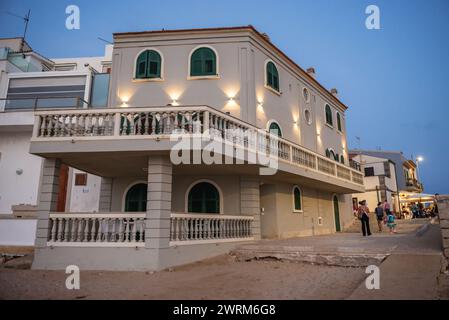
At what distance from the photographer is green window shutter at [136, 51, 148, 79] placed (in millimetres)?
14617

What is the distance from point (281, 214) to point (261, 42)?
8453mm

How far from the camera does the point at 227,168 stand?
11984 millimetres

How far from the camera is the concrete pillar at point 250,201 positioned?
13062mm

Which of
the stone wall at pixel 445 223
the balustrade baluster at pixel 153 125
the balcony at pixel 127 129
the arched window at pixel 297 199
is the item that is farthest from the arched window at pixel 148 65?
the stone wall at pixel 445 223

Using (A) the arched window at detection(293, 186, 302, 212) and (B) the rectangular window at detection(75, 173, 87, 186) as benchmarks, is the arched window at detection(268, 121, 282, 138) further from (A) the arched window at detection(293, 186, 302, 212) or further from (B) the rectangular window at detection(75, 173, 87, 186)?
(B) the rectangular window at detection(75, 173, 87, 186)

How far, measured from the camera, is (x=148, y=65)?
14648 millimetres

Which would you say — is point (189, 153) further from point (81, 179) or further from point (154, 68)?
point (81, 179)

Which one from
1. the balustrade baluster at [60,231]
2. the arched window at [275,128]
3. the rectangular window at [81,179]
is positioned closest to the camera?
the balustrade baluster at [60,231]

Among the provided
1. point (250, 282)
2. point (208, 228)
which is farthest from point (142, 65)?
point (250, 282)

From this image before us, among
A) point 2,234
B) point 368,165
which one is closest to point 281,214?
point 2,234

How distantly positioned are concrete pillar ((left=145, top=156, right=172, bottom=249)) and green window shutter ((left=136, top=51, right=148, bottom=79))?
6.06 metres

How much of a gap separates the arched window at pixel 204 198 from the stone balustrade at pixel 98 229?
3.37 metres

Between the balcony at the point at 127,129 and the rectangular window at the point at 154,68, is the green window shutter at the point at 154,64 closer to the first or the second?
the rectangular window at the point at 154,68
